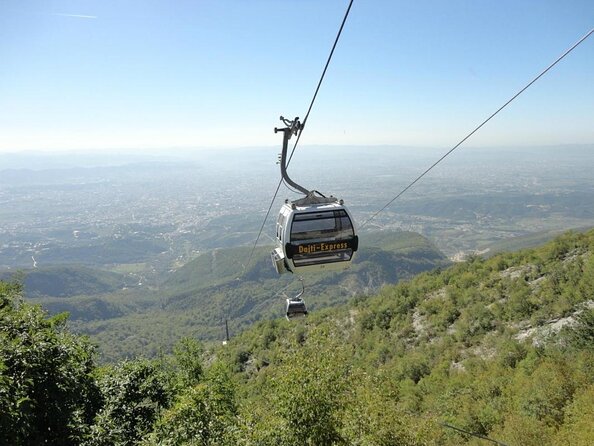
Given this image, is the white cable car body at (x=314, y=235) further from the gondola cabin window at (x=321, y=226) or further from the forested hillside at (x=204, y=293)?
the forested hillside at (x=204, y=293)

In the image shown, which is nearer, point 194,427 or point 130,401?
point 194,427

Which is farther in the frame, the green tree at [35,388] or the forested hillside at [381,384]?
the forested hillside at [381,384]

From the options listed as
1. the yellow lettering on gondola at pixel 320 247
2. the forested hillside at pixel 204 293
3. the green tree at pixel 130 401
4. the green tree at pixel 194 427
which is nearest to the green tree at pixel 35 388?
the green tree at pixel 130 401

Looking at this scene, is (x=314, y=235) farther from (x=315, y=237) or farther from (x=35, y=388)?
(x=35, y=388)

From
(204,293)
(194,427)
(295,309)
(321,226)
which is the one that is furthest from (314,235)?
(204,293)

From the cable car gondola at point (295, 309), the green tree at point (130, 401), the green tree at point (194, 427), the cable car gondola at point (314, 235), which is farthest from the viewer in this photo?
the cable car gondola at point (295, 309)

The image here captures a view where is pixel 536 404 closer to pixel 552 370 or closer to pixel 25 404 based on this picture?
pixel 552 370

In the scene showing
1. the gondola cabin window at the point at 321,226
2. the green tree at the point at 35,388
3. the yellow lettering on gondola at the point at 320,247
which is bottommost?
the green tree at the point at 35,388
